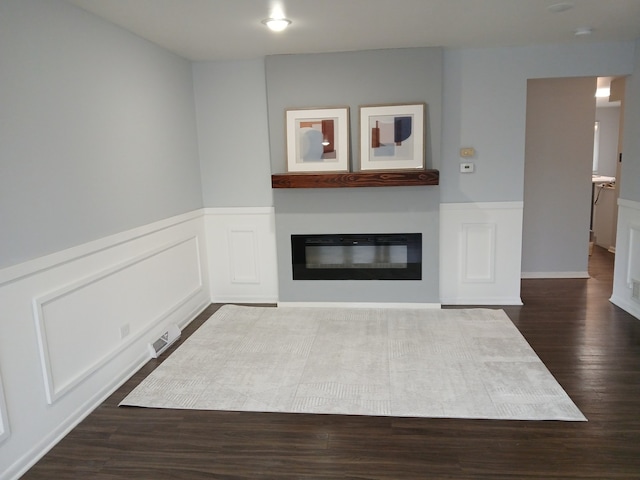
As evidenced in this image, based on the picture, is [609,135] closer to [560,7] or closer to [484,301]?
[484,301]

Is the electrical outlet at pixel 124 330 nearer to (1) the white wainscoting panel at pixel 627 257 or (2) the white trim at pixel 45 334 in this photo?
(2) the white trim at pixel 45 334

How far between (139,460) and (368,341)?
1.92 meters

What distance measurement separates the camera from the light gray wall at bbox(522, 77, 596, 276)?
5270mm

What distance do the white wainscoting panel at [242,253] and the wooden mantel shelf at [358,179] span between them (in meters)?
0.52

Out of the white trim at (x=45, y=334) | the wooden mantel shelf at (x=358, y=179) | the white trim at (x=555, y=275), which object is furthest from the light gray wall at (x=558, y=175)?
the white trim at (x=45, y=334)

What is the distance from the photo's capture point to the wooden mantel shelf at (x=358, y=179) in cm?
425

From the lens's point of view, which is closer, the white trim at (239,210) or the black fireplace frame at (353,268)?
the black fireplace frame at (353,268)

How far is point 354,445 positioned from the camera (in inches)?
98.7

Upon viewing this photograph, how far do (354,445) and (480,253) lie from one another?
2.73 meters

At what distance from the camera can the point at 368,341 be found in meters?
3.84

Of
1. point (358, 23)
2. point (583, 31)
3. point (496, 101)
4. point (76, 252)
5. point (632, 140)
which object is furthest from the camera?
point (496, 101)

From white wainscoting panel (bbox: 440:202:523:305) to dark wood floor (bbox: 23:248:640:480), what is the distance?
1592 mm

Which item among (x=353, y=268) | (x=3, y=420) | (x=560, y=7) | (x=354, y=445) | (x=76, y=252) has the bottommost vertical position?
(x=354, y=445)

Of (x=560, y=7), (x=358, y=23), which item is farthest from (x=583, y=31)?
(x=358, y=23)
